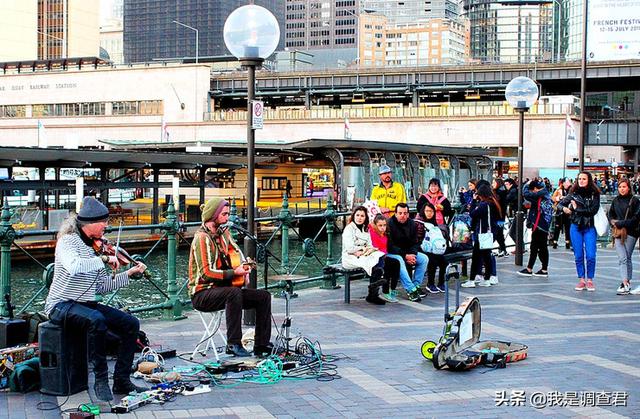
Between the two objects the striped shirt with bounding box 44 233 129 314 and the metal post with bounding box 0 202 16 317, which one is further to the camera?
the metal post with bounding box 0 202 16 317

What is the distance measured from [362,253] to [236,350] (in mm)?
4018

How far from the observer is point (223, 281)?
858 cm

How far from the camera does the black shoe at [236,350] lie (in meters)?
8.69

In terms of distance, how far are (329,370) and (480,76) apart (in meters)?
69.9

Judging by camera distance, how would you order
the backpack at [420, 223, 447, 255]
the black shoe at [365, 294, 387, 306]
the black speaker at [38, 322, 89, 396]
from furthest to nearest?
the backpack at [420, 223, 447, 255], the black shoe at [365, 294, 387, 306], the black speaker at [38, 322, 89, 396]

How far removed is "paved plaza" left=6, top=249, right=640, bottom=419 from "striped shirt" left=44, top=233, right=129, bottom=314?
0.87 meters

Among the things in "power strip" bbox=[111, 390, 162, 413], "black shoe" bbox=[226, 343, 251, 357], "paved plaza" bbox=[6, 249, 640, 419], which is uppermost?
"black shoe" bbox=[226, 343, 251, 357]

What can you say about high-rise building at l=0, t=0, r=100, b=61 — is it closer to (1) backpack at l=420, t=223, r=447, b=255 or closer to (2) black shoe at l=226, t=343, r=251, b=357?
(1) backpack at l=420, t=223, r=447, b=255

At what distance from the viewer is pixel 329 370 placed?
828cm

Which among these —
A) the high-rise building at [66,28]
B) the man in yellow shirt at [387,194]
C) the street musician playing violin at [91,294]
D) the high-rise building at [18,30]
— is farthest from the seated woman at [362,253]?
the high-rise building at [66,28]

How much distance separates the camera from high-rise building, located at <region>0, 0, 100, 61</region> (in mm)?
118625

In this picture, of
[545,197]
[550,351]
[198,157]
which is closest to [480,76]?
[198,157]

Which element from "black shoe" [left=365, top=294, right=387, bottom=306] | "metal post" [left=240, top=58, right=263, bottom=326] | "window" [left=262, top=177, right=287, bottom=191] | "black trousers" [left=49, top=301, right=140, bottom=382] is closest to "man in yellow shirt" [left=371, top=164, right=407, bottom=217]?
"black shoe" [left=365, top=294, right=387, bottom=306]

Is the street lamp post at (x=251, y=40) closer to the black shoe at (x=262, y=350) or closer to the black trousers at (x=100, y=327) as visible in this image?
the black shoe at (x=262, y=350)
